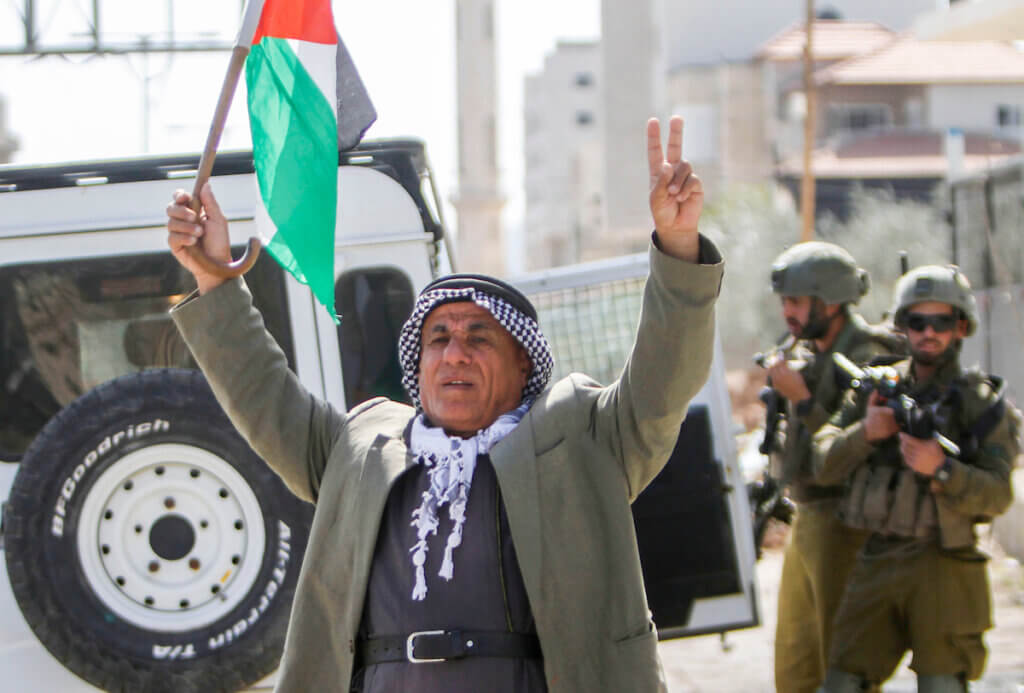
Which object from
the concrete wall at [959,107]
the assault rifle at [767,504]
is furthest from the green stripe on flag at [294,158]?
the concrete wall at [959,107]

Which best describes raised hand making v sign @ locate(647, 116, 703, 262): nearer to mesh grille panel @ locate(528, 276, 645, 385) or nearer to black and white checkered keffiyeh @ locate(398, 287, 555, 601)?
black and white checkered keffiyeh @ locate(398, 287, 555, 601)

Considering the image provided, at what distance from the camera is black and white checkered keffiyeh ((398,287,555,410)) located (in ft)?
10.7

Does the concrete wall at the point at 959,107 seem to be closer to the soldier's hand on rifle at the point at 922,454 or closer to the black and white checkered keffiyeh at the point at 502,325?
the soldier's hand on rifle at the point at 922,454

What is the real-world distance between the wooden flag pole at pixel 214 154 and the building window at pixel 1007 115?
4918 cm

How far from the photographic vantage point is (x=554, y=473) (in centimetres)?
314

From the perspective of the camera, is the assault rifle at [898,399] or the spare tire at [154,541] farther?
the assault rifle at [898,399]

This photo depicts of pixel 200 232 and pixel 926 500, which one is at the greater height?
pixel 200 232

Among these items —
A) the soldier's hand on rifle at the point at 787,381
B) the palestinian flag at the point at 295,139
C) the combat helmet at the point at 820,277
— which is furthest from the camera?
the combat helmet at the point at 820,277

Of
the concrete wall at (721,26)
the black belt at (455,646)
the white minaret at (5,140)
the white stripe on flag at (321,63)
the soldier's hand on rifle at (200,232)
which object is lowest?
the black belt at (455,646)

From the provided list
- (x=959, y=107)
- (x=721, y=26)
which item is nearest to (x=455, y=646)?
(x=959, y=107)

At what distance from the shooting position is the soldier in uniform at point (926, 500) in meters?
4.97

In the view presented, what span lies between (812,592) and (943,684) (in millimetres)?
676

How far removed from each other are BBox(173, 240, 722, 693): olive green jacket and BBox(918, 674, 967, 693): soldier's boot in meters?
2.19

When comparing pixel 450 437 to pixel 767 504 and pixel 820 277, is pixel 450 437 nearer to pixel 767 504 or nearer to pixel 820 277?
pixel 820 277
